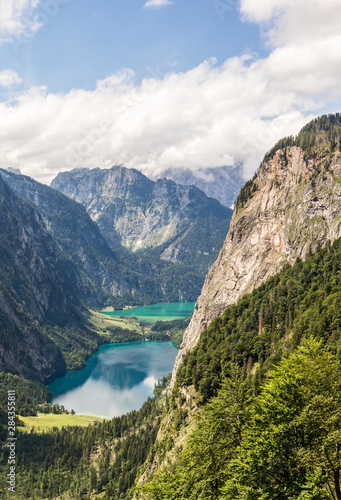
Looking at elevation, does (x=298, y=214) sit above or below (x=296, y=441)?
above

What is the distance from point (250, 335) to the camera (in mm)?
125250

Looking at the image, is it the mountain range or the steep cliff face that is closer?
the mountain range

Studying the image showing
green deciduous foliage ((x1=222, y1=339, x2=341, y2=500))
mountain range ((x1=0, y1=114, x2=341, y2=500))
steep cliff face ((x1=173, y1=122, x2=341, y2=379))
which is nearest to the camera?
green deciduous foliage ((x1=222, y1=339, x2=341, y2=500))

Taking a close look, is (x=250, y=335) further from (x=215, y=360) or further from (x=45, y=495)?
(x=45, y=495)

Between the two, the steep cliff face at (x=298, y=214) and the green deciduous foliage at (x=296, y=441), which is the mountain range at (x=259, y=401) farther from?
the steep cliff face at (x=298, y=214)

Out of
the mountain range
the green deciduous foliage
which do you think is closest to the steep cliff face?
the mountain range

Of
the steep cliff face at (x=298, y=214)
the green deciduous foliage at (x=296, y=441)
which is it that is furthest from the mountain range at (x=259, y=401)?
the steep cliff face at (x=298, y=214)

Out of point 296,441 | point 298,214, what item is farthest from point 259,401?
point 298,214

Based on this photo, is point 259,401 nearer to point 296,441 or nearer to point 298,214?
point 296,441

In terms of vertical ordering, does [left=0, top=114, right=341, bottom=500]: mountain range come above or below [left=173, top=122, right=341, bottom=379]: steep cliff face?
below

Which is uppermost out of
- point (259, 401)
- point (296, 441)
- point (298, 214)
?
point (298, 214)

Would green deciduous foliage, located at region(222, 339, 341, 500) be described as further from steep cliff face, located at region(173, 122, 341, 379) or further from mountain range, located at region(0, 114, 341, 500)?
steep cliff face, located at region(173, 122, 341, 379)

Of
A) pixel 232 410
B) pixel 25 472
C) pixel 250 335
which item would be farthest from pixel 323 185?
pixel 25 472

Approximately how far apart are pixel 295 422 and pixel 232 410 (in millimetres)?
8511
